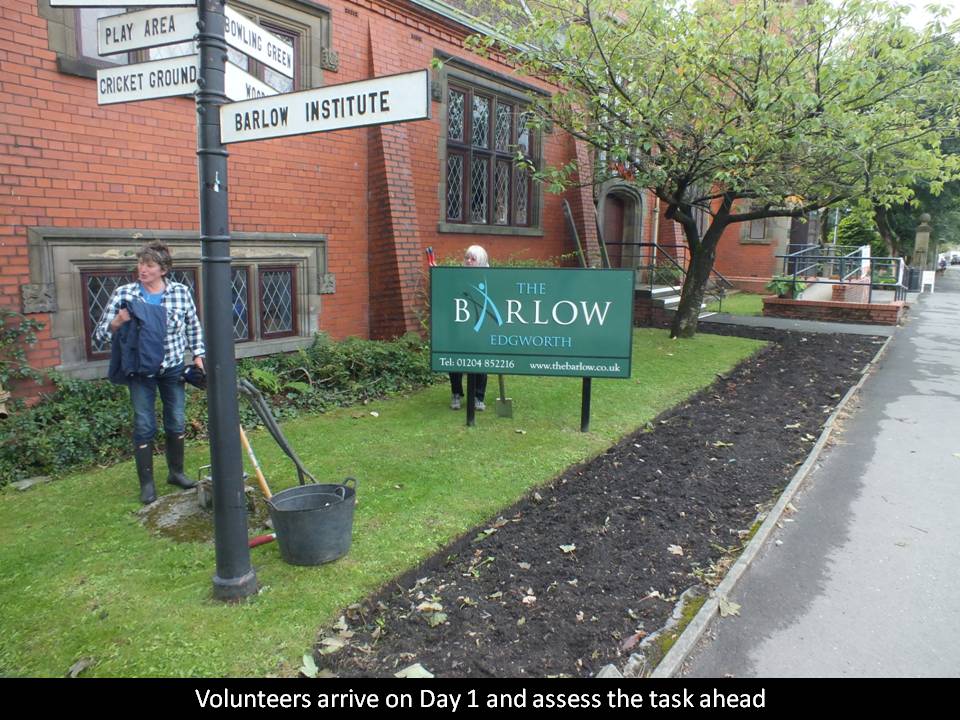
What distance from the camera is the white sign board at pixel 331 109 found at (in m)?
2.82

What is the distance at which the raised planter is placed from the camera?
15289 millimetres

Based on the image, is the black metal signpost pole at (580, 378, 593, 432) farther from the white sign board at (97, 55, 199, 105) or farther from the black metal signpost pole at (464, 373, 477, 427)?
the white sign board at (97, 55, 199, 105)

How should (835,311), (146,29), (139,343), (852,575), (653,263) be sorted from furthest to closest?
(653,263) < (835,311) < (139,343) < (852,575) < (146,29)

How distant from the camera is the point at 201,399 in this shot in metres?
6.54

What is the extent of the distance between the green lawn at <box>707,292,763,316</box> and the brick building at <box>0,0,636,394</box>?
6665 millimetres

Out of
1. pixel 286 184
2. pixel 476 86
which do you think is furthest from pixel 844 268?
pixel 286 184

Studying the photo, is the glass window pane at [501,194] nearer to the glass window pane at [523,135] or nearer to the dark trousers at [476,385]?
the glass window pane at [523,135]

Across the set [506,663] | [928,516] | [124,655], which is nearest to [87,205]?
[124,655]

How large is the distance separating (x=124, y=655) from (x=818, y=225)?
34.3 meters

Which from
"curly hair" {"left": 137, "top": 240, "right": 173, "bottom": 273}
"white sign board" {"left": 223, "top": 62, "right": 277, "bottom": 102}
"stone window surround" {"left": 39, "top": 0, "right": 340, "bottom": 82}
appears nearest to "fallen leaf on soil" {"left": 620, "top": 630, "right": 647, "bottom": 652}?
"white sign board" {"left": 223, "top": 62, "right": 277, "bottom": 102}

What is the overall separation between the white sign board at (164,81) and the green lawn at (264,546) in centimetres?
248

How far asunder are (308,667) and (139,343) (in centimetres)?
269

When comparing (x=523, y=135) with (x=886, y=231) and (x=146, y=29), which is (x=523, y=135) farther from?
(x=886, y=231)

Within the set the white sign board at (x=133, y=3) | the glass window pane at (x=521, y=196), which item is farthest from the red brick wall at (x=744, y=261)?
the white sign board at (x=133, y=3)
